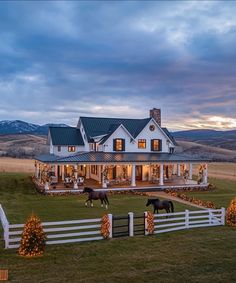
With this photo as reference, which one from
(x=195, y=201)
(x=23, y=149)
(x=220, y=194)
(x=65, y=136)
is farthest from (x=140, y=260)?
(x=23, y=149)

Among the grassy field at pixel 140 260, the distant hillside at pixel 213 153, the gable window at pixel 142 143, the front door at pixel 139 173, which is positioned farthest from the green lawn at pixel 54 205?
the distant hillside at pixel 213 153

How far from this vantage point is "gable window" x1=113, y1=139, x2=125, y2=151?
138 ft

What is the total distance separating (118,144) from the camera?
42.3 m

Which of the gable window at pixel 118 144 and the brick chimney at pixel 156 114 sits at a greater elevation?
the brick chimney at pixel 156 114

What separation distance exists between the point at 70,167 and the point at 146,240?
2861 centimetres

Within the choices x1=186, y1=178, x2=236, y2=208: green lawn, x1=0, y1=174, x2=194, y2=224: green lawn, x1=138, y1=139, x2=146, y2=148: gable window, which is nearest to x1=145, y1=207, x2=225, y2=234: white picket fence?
x1=0, y1=174, x2=194, y2=224: green lawn

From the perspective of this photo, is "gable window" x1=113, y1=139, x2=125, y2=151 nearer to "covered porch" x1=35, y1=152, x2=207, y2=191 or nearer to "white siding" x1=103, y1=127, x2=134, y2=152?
"white siding" x1=103, y1=127, x2=134, y2=152

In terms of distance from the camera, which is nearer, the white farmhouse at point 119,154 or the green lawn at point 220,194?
the green lawn at point 220,194

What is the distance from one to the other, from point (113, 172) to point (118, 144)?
3.45 m

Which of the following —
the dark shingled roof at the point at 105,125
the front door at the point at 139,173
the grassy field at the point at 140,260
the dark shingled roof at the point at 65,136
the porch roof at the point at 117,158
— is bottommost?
the grassy field at the point at 140,260

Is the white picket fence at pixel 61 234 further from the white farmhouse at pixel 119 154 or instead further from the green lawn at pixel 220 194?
the white farmhouse at pixel 119 154

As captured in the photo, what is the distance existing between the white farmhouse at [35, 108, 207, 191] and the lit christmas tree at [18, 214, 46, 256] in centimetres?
2258

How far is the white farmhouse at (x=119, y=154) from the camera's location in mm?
38469

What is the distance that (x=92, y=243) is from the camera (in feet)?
51.0
